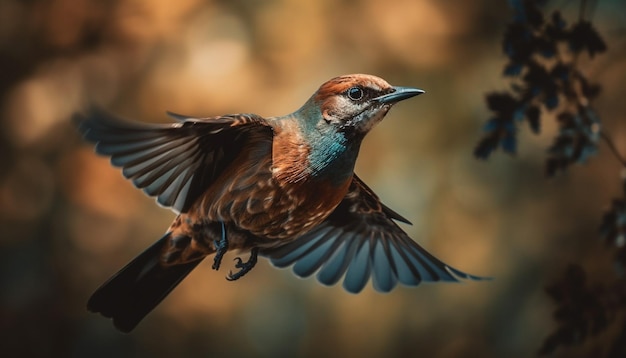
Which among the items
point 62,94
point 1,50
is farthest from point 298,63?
point 1,50

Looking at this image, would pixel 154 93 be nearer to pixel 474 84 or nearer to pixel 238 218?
pixel 474 84

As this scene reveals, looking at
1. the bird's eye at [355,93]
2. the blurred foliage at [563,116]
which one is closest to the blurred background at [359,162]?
the blurred foliage at [563,116]

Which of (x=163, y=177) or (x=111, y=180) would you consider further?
(x=111, y=180)

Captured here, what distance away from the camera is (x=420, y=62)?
12.5 feet

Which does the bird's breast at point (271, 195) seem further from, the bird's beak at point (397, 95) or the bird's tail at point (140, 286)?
the bird's tail at point (140, 286)

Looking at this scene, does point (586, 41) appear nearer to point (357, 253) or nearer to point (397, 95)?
point (357, 253)

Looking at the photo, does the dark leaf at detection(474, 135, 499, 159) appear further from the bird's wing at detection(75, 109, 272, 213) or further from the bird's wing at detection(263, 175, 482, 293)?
the bird's wing at detection(75, 109, 272, 213)

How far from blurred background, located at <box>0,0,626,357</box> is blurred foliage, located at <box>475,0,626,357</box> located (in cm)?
145

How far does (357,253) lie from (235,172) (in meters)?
0.77

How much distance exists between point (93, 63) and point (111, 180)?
56 centimetres

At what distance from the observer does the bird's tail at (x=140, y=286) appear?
5.80 feet

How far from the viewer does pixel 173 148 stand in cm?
150

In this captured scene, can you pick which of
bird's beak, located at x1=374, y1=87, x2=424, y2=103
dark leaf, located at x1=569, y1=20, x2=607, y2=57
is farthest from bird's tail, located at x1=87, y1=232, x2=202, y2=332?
dark leaf, located at x1=569, y1=20, x2=607, y2=57


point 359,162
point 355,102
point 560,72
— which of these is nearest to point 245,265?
point 355,102
